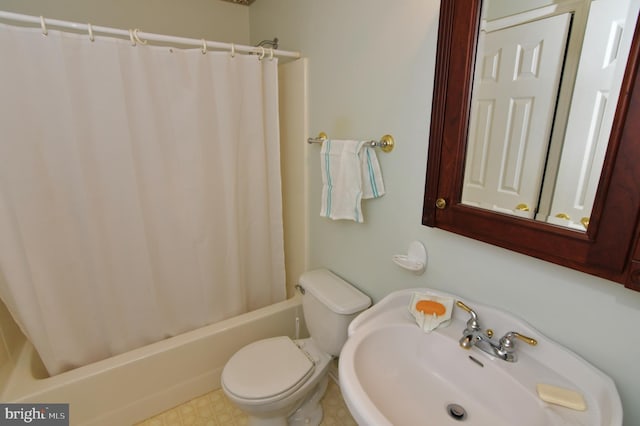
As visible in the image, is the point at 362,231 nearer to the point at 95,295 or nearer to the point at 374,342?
the point at 374,342

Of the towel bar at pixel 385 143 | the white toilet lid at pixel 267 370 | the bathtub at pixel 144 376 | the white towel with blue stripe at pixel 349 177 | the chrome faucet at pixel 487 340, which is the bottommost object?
the bathtub at pixel 144 376

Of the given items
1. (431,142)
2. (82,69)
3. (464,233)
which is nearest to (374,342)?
(464,233)

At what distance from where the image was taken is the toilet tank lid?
133 cm

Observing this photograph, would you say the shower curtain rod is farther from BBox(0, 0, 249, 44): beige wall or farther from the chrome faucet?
the chrome faucet

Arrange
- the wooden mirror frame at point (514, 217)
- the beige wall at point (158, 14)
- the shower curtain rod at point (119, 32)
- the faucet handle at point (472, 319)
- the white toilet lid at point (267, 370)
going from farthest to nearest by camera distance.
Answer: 1. the beige wall at point (158, 14)
2. the white toilet lid at point (267, 370)
3. the shower curtain rod at point (119, 32)
4. the faucet handle at point (472, 319)
5. the wooden mirror frame at point (514, 217)

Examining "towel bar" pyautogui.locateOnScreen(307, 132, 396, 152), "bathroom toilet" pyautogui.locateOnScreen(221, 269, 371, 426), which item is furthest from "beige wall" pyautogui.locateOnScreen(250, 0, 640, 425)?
"bathroom toilet" pyautogui.locateOnScreen(221, 269, 371, 426)

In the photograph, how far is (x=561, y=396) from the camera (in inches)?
29.0

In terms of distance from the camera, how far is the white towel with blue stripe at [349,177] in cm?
129

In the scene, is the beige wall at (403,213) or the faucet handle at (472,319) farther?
the faucet handle at (472,319)

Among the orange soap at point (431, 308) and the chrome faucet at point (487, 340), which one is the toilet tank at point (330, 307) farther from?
the chrome faucet at point (487, 340)

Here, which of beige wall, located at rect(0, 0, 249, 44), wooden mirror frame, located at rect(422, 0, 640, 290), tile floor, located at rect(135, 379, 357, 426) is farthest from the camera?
beige wall, located at rect(0, 0, 249, 44)

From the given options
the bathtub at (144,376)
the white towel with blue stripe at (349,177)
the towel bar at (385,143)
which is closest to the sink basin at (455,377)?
the white towel with blue stripe at (349,177)

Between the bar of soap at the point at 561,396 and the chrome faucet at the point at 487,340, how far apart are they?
10cm

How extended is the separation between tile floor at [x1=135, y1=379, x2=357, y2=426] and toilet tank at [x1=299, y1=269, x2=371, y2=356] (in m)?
0.39
